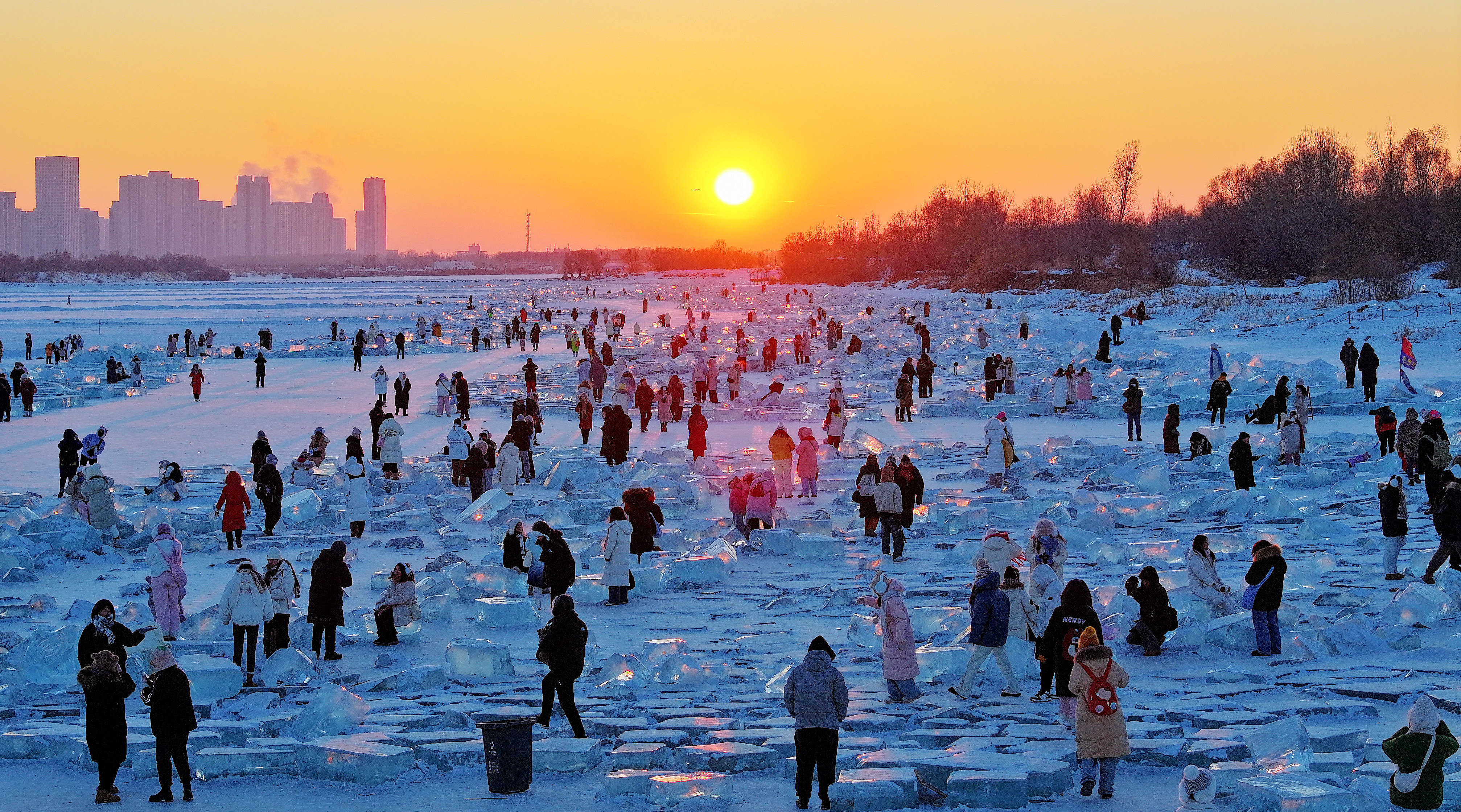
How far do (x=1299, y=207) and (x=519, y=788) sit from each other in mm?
55159

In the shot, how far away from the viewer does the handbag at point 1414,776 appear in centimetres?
629

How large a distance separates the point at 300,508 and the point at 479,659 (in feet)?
25.8

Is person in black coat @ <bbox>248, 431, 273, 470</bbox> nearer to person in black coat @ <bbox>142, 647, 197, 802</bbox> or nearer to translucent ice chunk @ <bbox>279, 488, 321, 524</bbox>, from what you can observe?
translucent ice chunk @ <bbox>279, 488, 321, 524</bbox>

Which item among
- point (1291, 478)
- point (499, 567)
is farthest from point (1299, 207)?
point (499, 567)

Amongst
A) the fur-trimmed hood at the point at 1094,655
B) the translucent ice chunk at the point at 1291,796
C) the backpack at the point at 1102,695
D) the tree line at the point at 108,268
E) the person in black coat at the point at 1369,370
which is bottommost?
the translucent ice chunk at the point at 1291,796

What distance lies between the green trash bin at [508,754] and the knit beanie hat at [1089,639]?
10.5ft

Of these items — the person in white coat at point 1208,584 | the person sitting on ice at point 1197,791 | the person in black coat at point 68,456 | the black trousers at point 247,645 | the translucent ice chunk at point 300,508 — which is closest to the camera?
the person sitting on ice at point 1197,791

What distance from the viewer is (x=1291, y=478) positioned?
18.0m

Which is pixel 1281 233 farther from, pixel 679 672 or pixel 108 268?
pixel 108 268

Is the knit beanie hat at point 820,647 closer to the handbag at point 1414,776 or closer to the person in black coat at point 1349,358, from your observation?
the handbag at point 1414,776

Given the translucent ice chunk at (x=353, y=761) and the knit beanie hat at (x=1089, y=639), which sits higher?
the knit beanie hat at (x=1089, y=639)

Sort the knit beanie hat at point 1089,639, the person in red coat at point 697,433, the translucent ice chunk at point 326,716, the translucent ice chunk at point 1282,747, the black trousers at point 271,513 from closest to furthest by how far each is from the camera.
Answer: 1. the translucent ice chunk at point 1282,747
2. the knit beanie hat at point 1089,639
3. the translucent ice chunk at point 326,716
4. the black trousers at point 271,513
5. the person in red coat at point 697,433

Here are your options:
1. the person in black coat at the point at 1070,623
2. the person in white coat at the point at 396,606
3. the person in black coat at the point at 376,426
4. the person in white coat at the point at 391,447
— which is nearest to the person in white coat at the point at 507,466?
the person in white coat at the point at 391,447

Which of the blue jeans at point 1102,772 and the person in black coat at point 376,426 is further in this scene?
the person in black coat at point 376,426
